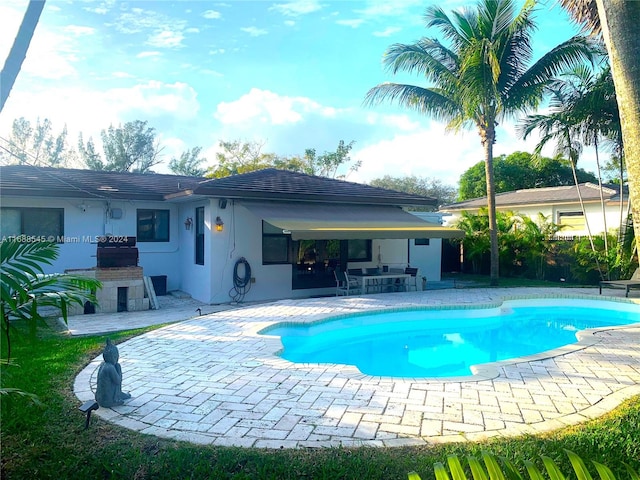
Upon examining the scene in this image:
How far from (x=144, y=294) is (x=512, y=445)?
16807 millimetres

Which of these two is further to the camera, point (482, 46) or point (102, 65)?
point (482, 46)

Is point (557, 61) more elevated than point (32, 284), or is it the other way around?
point (557, 61)

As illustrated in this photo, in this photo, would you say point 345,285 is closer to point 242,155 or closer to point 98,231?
point 98,231

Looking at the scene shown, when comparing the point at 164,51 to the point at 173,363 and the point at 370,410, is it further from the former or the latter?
the point at 370,410

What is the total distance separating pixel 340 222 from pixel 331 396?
13.2 m

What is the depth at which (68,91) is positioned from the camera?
1530cm

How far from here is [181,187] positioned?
84.1 feet

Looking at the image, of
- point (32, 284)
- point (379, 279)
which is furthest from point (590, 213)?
point (32, 284)

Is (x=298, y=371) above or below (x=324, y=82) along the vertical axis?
below

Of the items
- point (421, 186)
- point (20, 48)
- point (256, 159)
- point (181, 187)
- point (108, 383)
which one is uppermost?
point (256, 159)

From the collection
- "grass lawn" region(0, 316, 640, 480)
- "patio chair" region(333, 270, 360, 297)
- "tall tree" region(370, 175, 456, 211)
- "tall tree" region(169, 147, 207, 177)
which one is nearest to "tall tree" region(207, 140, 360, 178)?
"tall tree" region(169, 147, 207, 177)

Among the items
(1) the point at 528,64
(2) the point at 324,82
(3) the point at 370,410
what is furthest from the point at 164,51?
(1) the point at 528,64

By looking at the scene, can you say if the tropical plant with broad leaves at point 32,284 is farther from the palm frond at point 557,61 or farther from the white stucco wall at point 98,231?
the palm frond at point 557,61

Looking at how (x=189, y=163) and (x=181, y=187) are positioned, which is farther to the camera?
(x=189, y=163)
